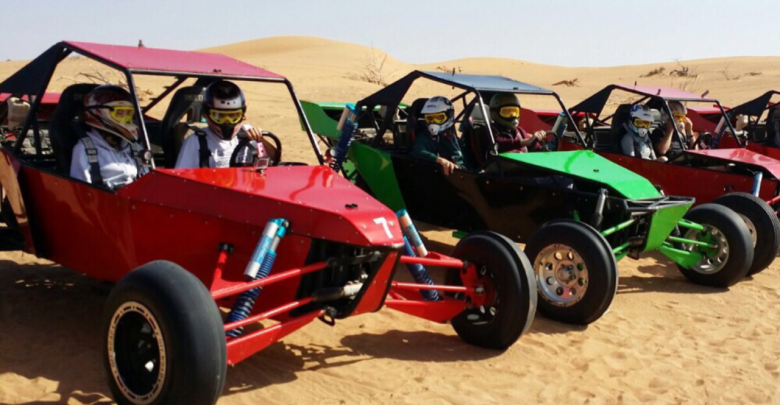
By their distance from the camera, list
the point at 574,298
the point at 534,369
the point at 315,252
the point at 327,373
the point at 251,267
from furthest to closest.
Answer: the point at 574,298
the point at 534,369
the point at 327,373
the point at 315,252
the point at 251,267

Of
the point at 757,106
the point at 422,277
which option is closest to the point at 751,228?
the point at 422,277

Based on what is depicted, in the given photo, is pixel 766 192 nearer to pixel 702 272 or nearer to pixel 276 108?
pixel 702 272

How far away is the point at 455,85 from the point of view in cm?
741

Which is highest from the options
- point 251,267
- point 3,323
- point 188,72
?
point 188,72

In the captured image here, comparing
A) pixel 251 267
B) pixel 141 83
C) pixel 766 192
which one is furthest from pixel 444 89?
pixel 251 267

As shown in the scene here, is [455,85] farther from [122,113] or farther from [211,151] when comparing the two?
[122,113]

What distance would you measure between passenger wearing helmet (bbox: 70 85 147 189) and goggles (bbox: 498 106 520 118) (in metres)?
3.97

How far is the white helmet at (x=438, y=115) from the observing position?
25.2 feet

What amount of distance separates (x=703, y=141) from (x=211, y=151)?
7189 mm

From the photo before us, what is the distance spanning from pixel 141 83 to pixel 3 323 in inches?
636

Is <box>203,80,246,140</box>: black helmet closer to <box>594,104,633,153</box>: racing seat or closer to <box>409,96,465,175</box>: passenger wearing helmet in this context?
<box>409,96,465,175</box>: passenger wearing helmet

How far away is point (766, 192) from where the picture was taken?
850 cm

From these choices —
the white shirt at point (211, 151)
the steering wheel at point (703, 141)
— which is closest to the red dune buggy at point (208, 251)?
the white shirt at point (211, 151)

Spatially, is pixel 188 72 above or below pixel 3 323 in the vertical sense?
above
